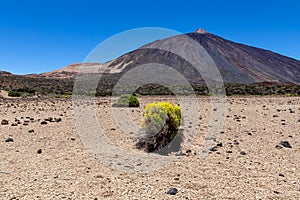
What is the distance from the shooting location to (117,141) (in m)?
7.68

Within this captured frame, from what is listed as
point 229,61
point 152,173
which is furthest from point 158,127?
point 229,61

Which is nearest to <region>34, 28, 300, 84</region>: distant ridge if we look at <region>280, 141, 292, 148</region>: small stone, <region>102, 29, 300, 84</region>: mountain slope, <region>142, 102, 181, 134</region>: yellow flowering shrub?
<region>102, 29, 300, 84</region>: mountain slope

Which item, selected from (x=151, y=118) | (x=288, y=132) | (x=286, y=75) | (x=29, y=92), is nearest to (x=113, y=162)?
(x=151, y=118)

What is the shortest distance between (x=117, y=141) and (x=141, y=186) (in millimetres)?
3260

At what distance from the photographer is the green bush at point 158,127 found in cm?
691

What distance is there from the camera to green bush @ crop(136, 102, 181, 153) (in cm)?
691

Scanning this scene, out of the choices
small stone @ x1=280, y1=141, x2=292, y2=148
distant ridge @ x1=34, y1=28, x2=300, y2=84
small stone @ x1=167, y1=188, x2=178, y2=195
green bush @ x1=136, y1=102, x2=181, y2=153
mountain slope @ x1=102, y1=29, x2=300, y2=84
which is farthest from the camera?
mountain slope @ x1=102, y1=29, x2=300, y2=84

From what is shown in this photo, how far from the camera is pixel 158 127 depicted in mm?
7043

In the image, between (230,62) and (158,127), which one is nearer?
(158,127)

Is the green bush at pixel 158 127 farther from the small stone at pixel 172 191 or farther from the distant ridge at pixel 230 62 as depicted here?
the distant ridge at pixel 230 62

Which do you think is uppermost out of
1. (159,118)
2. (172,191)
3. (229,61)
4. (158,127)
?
(229,61)

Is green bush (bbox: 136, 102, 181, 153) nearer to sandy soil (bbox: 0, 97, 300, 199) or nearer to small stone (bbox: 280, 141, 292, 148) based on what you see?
sandy soil (bbox: 0, 97, 300, 199)

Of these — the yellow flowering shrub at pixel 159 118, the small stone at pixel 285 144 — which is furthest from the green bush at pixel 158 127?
the small stone at pixel 285 144

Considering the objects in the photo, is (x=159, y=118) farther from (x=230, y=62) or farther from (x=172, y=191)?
(x=230, y=62)
